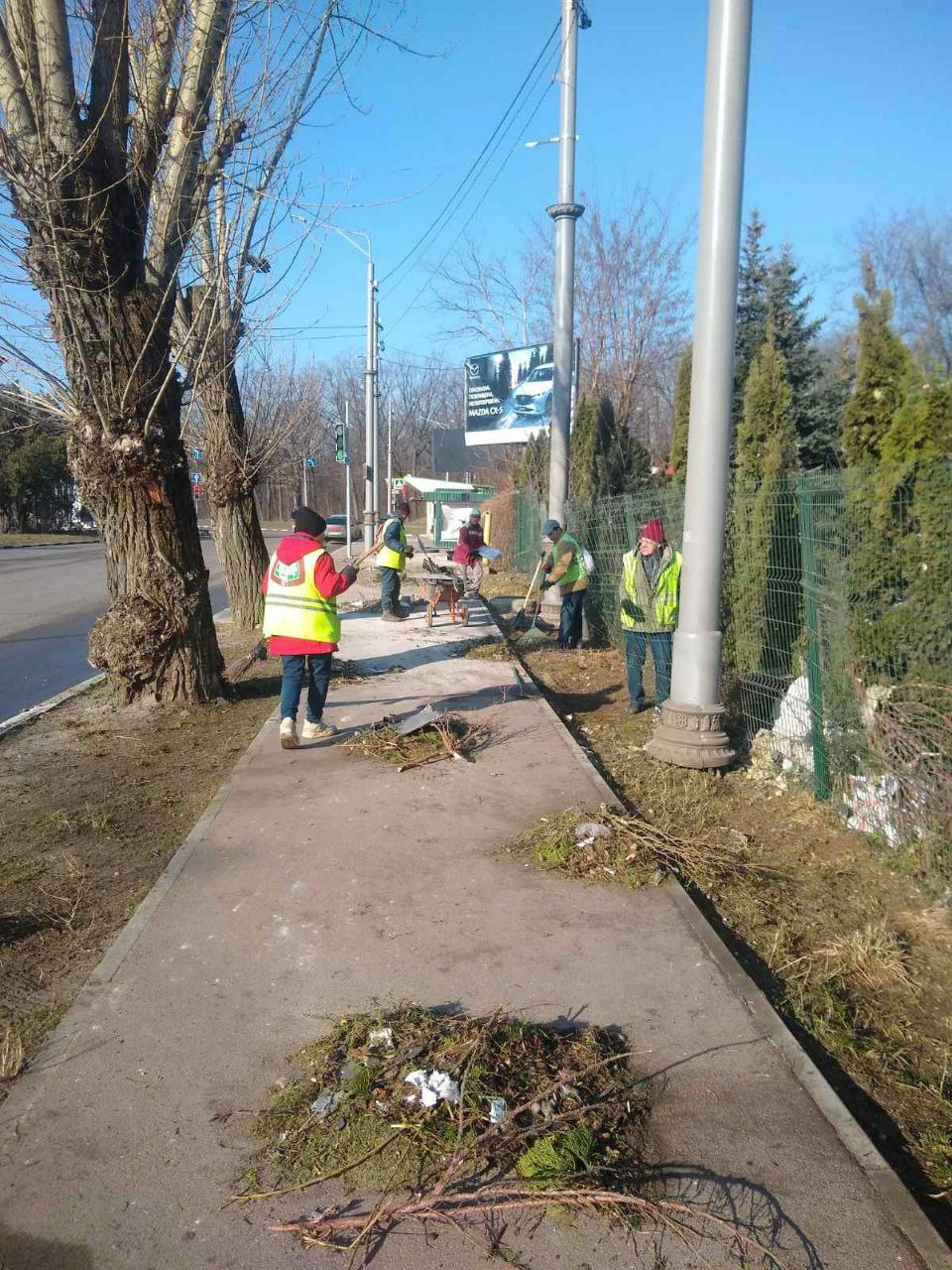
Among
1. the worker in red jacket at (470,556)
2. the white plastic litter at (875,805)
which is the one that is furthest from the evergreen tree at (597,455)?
the white plastic litter at (875,805)

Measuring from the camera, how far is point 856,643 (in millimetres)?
5148

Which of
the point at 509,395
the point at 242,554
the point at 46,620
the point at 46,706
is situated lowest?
the point at 46,620

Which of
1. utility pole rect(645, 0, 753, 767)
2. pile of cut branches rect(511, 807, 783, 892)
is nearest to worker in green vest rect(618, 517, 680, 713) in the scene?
utility pole rect(645, 0, 753, 767)

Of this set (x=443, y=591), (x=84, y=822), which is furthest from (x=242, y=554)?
(x=84, y=822)

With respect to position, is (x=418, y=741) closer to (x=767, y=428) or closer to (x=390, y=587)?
(x=767, y=428)

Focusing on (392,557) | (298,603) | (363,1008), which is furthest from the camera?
(392,557)

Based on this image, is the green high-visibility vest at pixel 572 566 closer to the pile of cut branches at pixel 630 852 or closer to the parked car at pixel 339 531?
the pile of cut branches at pixel 630 852

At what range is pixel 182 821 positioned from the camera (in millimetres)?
5617

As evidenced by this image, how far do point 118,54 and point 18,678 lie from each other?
6507 millimetres

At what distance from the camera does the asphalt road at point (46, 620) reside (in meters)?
10.2

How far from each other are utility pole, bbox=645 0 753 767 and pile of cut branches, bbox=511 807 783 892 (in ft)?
4.44

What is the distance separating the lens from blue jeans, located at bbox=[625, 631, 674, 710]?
25.8 ft

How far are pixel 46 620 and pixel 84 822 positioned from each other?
11.1 metres

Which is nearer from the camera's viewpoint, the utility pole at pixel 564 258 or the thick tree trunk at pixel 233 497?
the thick tree trunk at pixel 233 497
